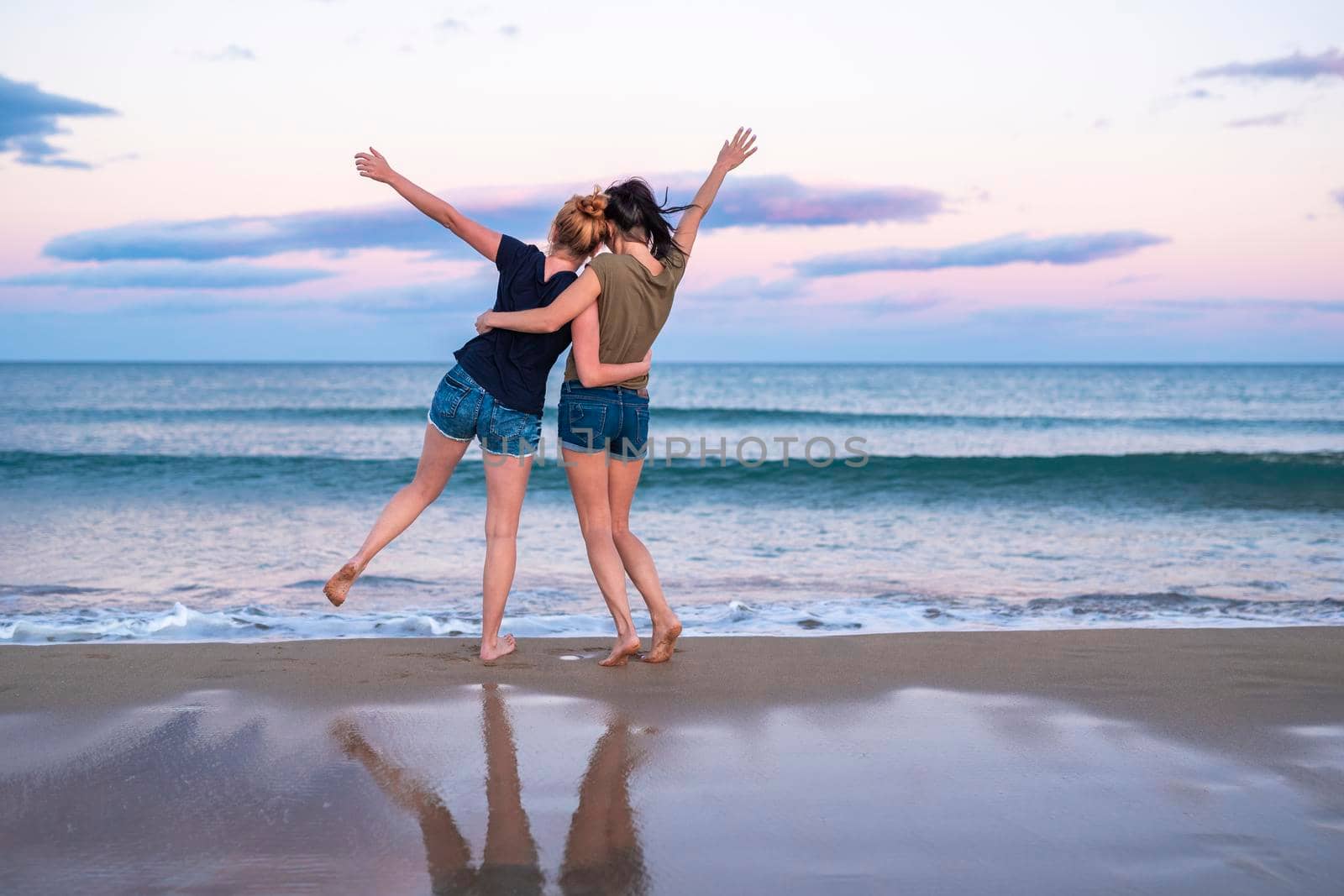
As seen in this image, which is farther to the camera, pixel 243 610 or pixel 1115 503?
pixel 1115 503

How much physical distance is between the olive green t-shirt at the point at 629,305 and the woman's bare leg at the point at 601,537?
1.15ft

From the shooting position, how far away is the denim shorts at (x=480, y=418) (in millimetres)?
3957

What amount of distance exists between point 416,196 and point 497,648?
1786mm

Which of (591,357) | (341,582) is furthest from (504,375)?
(341,582)

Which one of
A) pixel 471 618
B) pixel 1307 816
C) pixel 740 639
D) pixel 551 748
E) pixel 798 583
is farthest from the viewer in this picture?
pixel 798 583

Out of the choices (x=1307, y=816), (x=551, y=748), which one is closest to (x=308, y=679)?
(x=551, y=748)

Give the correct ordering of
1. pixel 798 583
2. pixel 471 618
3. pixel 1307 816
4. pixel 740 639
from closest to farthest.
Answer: pixel 1307 816
pixel 740 639
pixel 471 618
pixel 798 583

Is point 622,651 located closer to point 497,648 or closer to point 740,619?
point 497,648

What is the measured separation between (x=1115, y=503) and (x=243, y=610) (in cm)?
924

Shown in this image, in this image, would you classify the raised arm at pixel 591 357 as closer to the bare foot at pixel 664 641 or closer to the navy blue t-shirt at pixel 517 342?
the navy blue t-shirt at pixel 517 342

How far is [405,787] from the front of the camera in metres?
2.62

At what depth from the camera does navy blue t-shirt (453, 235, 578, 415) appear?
154 inches

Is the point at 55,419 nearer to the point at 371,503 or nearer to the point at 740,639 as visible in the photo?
the point at 371,503

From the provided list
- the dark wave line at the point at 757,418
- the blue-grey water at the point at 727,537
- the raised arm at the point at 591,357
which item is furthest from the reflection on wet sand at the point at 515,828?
the dark wave line at the point at 757,418
